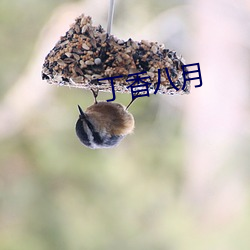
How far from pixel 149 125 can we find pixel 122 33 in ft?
2.33

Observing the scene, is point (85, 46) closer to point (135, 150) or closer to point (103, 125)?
point (103, 125)

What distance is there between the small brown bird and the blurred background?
185 centimetres

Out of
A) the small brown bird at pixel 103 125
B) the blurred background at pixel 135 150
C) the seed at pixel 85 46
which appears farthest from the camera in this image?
the blurred background at pixel 135 150

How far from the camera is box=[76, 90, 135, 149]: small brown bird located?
47.1 inches

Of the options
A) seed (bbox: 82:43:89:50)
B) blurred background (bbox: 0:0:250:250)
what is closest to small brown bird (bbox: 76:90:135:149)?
seed (bbox: 82:43:89:50)

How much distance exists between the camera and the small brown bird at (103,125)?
1195 mm

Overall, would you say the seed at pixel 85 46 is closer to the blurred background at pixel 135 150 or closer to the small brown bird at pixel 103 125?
the small brown bird at pixel 103 125

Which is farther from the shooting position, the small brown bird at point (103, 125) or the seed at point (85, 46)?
the small brown bird at point (103, 125)

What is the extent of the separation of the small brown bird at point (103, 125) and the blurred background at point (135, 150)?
185 centimetres

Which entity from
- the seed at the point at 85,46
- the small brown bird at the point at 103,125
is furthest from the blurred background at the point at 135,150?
the seed at the point at 85,46

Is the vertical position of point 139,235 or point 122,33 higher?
point 122,33
